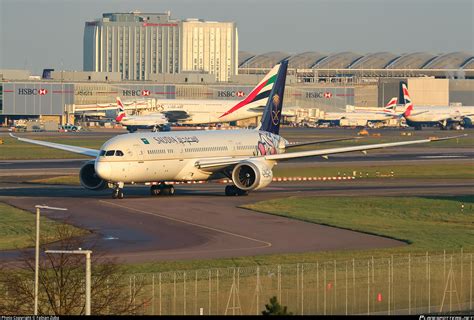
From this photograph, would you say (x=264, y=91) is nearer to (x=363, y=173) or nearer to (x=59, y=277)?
(x=363, y=173)

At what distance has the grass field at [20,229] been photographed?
172 feet

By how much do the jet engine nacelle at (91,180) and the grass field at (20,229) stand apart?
27.4 ft

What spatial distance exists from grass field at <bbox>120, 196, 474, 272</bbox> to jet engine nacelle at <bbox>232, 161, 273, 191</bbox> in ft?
8.18

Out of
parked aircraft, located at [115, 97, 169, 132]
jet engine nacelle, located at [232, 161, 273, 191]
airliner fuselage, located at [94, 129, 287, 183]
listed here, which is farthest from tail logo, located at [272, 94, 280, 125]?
parked aircraft, located at [115, 97, 169, 132]

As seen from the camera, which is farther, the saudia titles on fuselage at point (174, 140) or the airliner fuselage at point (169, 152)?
the saudia titles on fuselage at point (174, 140)

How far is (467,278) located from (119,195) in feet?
109

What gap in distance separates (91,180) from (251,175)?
10338 mm

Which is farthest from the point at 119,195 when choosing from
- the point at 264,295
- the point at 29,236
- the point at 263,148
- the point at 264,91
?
the point at 264,295

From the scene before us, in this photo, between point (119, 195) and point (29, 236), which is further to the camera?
point (119, 195)

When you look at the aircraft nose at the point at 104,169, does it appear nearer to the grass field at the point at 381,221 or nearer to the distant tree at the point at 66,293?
the grass field at the point at 381,221

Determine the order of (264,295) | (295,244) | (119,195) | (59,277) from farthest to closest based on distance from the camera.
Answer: (119,195)
(295,244)
(264,295)
(59,277)

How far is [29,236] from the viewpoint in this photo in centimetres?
5469

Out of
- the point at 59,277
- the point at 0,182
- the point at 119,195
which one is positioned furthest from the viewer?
the point at 0,182

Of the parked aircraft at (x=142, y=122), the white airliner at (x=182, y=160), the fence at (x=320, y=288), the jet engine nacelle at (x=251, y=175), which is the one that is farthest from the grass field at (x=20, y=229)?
the parked aircraft at (x=142, y=122)
